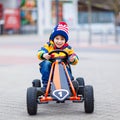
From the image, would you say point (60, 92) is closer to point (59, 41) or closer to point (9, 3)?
point (59, 41)

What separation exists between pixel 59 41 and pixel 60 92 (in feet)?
3.04

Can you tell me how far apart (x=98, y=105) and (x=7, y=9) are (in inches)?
1324

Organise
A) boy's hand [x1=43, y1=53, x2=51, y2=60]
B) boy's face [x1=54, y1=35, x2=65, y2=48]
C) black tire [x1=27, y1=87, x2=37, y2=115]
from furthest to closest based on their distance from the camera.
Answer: boy's face [x1=54, y1=35, x2=65, y2=48], boy's hand [x1=43, y1=53, x2=51, y2=60], black tire [x1=27, y1=87, x2=37, y2=115]

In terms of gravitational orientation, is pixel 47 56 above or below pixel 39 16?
below

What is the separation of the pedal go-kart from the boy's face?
29cm

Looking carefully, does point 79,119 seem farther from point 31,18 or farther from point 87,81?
point 31,18

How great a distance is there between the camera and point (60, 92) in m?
6.80

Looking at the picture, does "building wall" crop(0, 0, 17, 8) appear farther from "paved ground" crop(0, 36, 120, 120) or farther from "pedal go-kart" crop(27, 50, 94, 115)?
"pedal go-kart" crop(27, 50, 94, 115)

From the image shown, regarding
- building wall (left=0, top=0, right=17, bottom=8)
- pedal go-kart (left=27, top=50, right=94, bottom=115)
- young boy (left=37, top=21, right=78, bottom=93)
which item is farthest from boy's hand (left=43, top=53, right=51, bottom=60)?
building wall (left=0, top=0, right=17, bottom=8)

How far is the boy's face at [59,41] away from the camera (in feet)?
24.3

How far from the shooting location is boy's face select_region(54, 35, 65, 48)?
7405 millimetres

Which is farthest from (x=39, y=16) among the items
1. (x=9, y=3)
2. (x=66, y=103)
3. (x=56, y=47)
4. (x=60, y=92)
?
(x=60, y=92)

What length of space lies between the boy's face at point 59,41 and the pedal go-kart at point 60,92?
0.29 metres

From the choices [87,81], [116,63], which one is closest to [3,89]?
[87,81]
